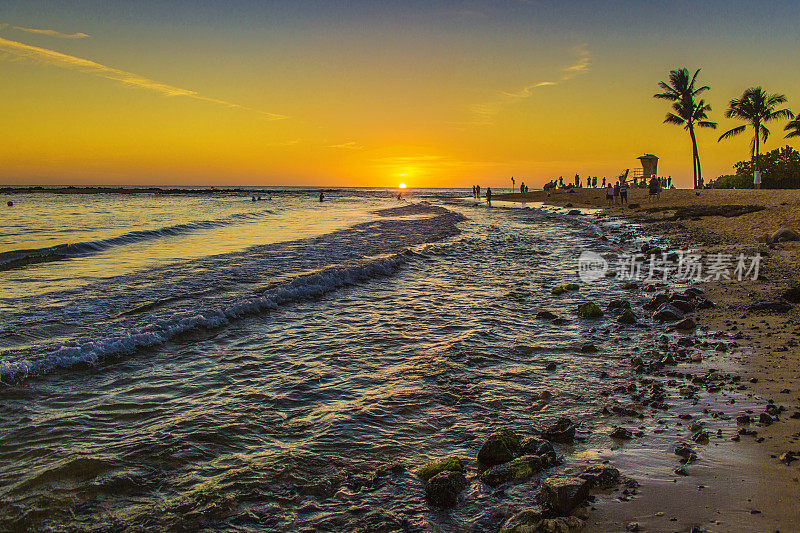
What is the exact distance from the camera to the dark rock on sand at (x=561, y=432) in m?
4.97

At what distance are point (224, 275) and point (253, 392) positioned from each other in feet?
30.8

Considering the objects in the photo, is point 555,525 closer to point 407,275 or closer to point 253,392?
point 253,392

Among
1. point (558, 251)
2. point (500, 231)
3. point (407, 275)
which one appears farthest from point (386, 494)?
point (500, 231)

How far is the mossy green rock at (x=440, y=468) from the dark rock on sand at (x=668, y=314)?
7.15 metres

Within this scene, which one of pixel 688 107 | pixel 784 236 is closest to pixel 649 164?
pixel 688 107

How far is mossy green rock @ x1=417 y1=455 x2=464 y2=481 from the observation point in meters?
4.43

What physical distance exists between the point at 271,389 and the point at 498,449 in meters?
3.49

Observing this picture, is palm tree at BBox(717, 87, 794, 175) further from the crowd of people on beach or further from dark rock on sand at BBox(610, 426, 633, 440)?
dark rock on sand at BBox(610, 426, 633, 440)

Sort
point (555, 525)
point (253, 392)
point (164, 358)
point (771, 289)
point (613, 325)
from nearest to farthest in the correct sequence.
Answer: point (555, 525) → point (253, 392) → point (164, 358) → point (613, 325) → point (771, 289)

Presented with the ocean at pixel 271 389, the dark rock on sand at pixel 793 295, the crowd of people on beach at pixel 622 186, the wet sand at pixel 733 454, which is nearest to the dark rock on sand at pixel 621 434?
the wet sand at pixel 733 454

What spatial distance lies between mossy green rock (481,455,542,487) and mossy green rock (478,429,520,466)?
0.10 m

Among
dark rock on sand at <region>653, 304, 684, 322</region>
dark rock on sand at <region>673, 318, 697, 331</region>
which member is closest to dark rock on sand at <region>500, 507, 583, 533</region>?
dark rock on sand at <region>673, 318, 697, 331</region>

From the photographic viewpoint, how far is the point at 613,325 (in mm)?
9461

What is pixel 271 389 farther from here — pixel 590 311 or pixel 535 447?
pixel 590 311
